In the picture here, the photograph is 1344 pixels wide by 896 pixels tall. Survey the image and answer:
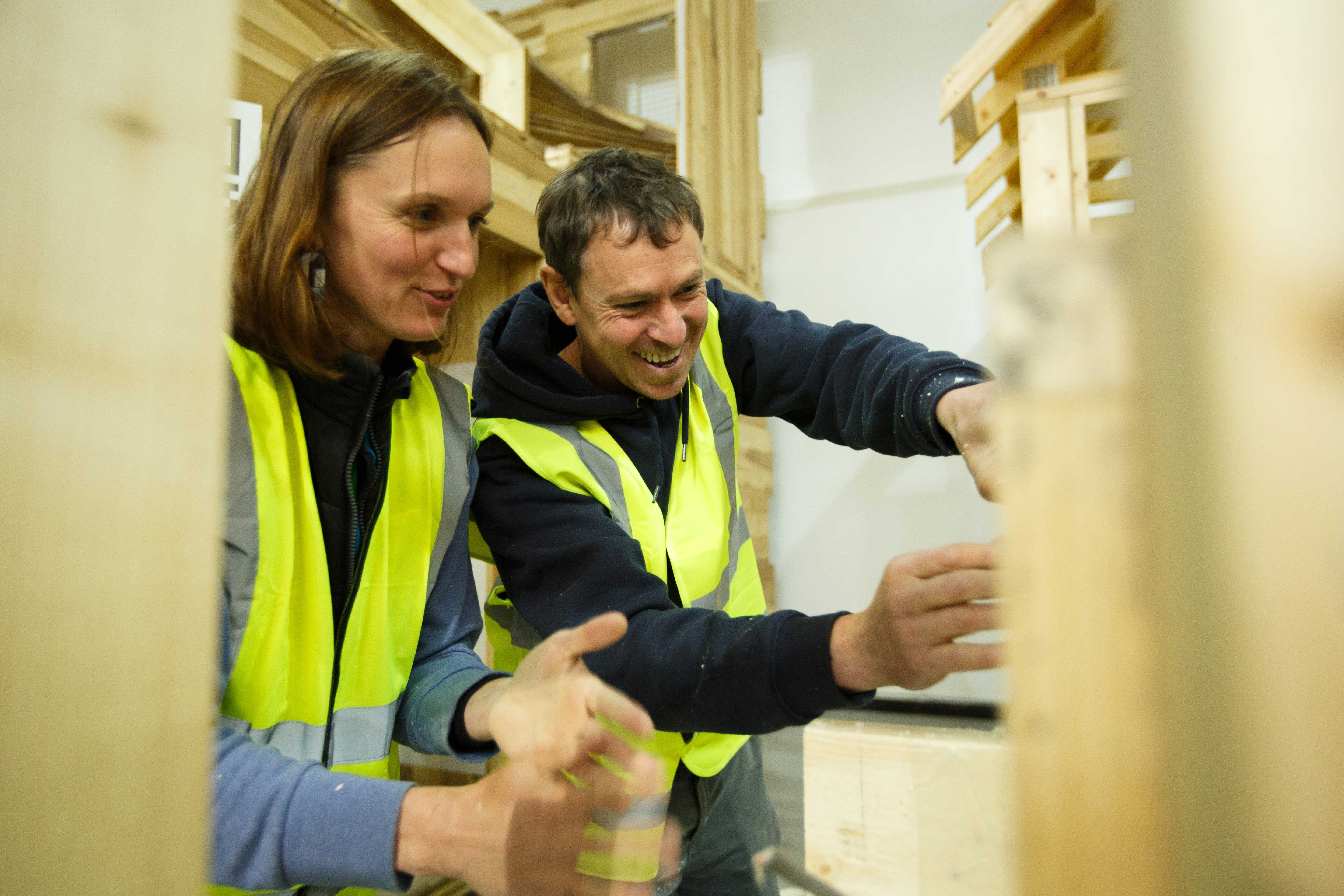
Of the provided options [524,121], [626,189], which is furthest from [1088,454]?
[524,121]

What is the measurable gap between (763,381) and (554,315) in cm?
34

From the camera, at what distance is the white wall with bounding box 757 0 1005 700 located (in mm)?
2506

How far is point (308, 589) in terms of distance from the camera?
0.74 m

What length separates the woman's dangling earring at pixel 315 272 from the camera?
778mm

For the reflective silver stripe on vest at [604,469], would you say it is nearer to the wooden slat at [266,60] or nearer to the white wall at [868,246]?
the wooden slat at [266,60]

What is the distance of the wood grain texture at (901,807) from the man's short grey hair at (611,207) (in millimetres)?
815

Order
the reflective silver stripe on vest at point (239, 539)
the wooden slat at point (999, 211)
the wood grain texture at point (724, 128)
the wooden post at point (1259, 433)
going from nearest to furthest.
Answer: the wooden post at point (1259, 433) < the reflective silver stripe on vest at point (239, 539) < the wooden slat at point (999, 211) < the wood grain texture at point (724, 128)

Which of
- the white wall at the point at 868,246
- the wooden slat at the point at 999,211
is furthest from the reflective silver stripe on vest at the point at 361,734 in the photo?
the white wall at the point at 868,246

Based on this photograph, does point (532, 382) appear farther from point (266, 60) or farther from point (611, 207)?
point (266, 60)

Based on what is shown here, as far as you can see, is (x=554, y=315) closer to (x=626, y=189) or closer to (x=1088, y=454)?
(x=626, y=189)

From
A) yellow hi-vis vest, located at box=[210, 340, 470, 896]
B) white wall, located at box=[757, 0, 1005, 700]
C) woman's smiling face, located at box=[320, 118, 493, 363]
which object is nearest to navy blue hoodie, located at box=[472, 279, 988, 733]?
yellow hi-vis vest, located at box=[210, 340, 470, 896]

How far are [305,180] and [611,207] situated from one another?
398mm

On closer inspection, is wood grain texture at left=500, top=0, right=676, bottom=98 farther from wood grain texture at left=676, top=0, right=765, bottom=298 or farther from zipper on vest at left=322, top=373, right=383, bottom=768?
zipper on vest at left=322, top=373, right=383, bottom=768

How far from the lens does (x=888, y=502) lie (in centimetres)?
252
